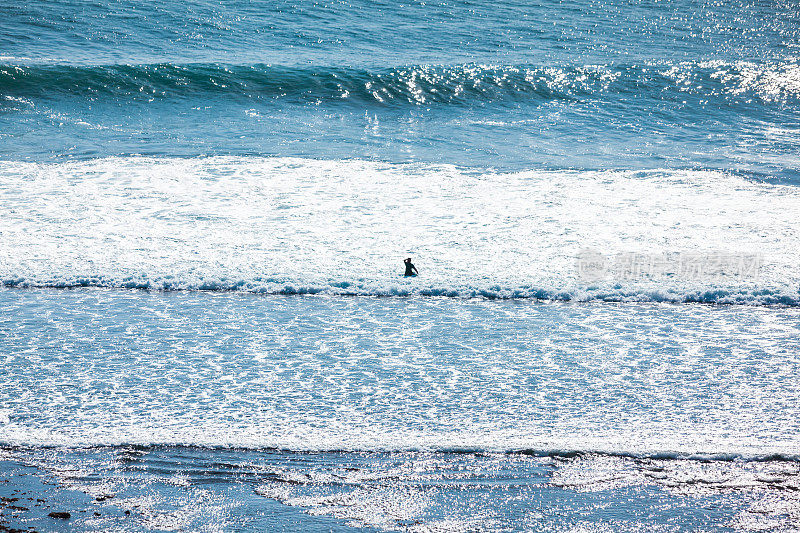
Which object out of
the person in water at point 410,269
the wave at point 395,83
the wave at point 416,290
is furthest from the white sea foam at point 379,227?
the wave at point 395,83

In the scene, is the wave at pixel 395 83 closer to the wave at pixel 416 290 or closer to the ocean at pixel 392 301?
the ocean at pixel 392 301

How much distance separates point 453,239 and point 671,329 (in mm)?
3205

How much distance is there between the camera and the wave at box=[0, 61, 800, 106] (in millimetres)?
16766

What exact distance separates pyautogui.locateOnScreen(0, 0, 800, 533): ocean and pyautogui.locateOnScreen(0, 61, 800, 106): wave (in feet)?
0.33

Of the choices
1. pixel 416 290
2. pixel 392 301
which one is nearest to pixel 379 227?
pixel 416 290

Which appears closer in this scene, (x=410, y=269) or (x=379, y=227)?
(x=410, y=269)

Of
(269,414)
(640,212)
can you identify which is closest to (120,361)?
(269,414)

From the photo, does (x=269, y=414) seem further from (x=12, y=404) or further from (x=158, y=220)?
(x=158, y=220)

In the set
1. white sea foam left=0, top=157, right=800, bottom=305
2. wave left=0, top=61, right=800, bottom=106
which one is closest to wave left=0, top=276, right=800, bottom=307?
white sea foam left=0, top=157, right=800, bottom=305

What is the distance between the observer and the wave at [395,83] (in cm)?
1677

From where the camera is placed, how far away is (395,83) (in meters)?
17.6

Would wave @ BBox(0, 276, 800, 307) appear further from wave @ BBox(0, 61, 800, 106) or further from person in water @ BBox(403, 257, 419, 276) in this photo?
wave @ BBox(0, 61, 800, 106)

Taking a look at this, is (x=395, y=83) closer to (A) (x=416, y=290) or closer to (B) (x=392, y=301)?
(A) (x=416, y=290)

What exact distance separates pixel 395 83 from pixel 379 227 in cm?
876
